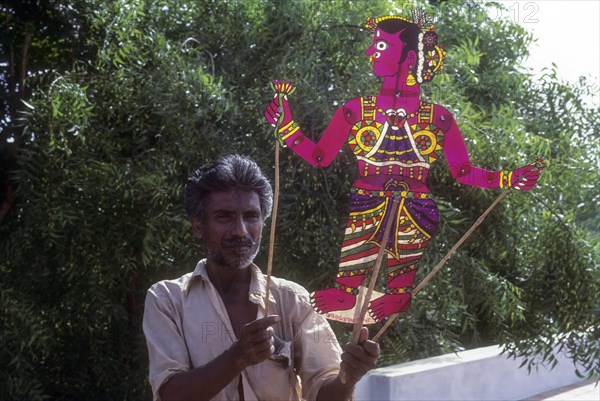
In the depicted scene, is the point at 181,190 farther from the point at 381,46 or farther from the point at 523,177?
the point at 523,177

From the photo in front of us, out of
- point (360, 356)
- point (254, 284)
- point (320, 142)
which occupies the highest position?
point (320, 142)

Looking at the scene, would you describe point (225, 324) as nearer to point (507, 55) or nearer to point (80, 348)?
point (80, 348)

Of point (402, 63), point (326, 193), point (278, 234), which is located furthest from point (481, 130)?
point (402, 63)

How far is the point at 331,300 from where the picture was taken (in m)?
2.15

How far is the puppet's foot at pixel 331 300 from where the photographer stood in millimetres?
2109

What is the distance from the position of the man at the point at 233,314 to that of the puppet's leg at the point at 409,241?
0.23 metres

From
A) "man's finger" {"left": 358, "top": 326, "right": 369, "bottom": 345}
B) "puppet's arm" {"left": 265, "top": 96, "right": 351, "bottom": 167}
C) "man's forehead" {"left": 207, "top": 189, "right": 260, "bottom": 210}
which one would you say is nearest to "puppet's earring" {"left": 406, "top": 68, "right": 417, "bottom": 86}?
"puppet's arm" {"left": 265, "top": 96, "right": 351, "bottom": 167}

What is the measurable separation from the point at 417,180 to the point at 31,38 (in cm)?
315

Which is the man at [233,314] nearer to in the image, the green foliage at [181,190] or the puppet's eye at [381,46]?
the puppet's eye at [381,46]

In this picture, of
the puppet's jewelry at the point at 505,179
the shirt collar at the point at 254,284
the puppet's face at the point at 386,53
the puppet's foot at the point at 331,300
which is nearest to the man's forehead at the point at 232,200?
the shirt collar at the point at 254,284

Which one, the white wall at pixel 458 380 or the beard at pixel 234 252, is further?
the white wall at pixel 458 380

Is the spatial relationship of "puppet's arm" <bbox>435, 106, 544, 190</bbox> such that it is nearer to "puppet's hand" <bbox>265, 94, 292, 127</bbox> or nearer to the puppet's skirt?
the puppet's skirt

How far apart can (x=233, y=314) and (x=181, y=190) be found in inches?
76.4

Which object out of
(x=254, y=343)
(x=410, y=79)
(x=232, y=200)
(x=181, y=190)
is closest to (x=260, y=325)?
(x=254, y=343)
